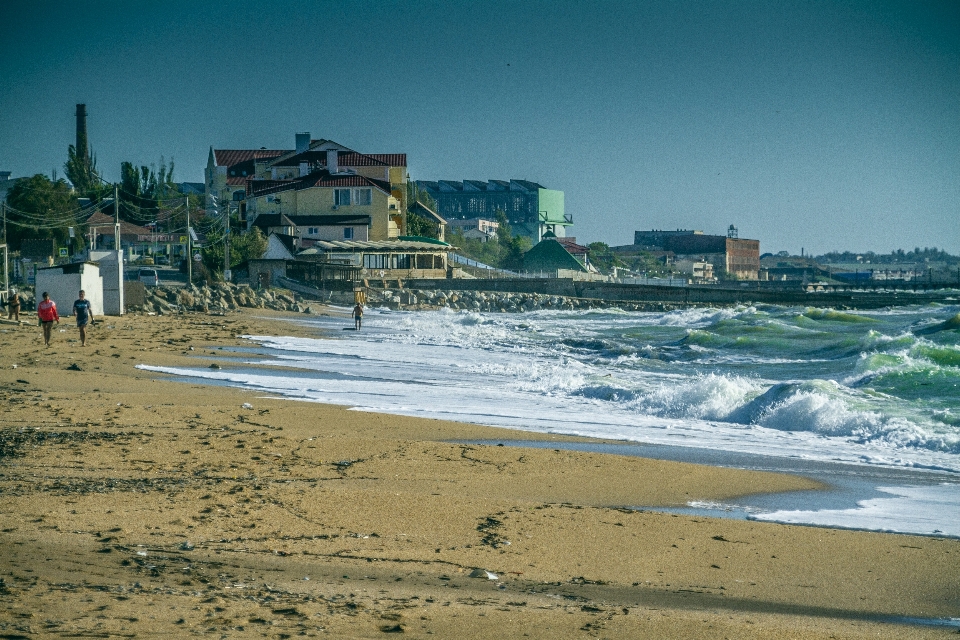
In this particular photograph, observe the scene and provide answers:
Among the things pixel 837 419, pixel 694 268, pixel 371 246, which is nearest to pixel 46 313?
pixel 837 419

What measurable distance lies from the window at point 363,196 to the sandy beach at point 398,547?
63.8 meters

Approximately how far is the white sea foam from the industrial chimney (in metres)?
102

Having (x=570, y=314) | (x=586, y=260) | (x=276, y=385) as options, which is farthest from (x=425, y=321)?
(x=586, y=260)

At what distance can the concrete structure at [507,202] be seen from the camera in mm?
148500

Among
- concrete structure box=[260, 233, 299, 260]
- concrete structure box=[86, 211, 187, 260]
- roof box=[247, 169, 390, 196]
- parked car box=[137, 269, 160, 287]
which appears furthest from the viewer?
roof box=[247, 169, 390, 196]

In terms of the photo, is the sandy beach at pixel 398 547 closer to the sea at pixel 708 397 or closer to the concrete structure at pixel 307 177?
the sea at pixel 708 397

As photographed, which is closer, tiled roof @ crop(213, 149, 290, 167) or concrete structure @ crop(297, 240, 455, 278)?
concrete structure @ crop(297, 240, 455, 278)

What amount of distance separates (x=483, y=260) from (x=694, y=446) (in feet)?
311

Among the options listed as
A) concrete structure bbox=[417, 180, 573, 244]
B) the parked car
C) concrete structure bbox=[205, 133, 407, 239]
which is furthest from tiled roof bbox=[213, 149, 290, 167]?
concrete structure bbox=[417, 180, 573, 244]

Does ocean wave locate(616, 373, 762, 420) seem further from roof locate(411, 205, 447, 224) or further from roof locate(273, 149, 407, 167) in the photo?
roof locate(411, 205, 447, 224)

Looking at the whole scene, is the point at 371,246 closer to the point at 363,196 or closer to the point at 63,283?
the point at 363,196

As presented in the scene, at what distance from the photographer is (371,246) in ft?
222

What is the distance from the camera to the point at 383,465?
952 cm

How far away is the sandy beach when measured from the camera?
16.1 feet
